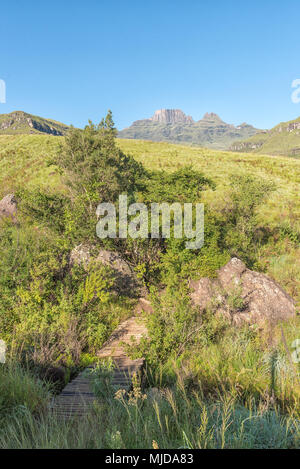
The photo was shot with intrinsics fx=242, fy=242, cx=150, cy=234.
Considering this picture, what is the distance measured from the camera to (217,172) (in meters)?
28.4

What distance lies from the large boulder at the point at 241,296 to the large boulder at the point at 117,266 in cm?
194

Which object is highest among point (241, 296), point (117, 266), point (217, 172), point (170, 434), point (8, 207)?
point (217, 172)

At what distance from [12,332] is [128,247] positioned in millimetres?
4196

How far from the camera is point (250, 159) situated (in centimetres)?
3759

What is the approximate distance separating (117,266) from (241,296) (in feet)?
12.6

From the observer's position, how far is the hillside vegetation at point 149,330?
2.65 metres

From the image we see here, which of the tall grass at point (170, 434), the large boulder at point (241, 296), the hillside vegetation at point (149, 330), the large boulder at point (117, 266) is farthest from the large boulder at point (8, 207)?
the tall grass at point (170, 434)

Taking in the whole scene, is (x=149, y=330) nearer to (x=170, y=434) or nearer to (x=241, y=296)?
(x=170, y=434)

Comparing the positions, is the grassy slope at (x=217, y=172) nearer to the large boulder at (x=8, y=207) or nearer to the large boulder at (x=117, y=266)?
the large boulder at (x=8, y=207)

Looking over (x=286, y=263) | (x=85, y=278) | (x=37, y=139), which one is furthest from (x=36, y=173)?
(x=286, y=263)

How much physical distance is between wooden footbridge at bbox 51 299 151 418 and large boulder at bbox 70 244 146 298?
1.71 m

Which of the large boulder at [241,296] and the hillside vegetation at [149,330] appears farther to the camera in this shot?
the large boulder at [241,296]

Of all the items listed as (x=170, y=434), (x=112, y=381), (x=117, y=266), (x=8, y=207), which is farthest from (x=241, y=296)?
(x=8, y=207)

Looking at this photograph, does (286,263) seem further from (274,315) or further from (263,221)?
(263,221)
